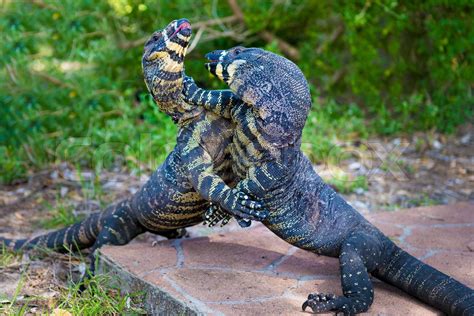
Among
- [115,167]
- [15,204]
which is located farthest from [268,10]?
[15,204]

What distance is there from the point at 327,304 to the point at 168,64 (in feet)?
6.05

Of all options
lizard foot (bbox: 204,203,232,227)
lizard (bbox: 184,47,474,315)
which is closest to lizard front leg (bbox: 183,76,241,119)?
lizard (bbox: 184,47,474,315)

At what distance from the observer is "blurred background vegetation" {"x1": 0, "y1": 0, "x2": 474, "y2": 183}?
8141 mm

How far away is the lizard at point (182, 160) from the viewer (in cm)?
425

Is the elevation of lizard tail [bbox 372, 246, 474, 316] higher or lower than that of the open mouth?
lower

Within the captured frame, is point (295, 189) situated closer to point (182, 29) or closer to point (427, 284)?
point (427, 284)

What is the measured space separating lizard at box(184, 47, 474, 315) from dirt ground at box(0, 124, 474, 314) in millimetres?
1845

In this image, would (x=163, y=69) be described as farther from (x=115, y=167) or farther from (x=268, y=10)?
(x=268, y=10)

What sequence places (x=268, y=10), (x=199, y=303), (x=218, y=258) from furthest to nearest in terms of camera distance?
1. (x=268, y=10)
2. (x=218, y=258)
3. (x=199, y=303)

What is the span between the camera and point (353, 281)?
4.14 meters

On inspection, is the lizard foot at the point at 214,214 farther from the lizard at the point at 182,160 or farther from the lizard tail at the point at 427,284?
the lizard tail at the point at 427,284

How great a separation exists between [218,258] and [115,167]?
3.54m

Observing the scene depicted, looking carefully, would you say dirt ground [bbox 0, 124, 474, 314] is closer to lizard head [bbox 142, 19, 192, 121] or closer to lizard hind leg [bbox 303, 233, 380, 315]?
lizard head [bbox 142, 19, 192, 121]

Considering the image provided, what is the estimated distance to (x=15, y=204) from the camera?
22.8 ft
